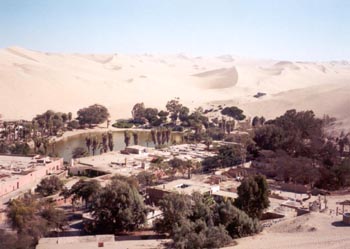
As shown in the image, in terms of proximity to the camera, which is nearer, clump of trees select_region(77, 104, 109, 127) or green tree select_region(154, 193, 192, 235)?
green tree select_region(154, 193, 192, 235)

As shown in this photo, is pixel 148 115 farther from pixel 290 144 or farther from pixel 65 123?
pixel 290 144

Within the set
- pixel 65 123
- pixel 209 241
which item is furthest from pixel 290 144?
pixel 65 123

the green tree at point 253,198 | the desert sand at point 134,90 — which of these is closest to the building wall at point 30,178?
the green tree at point 253,198

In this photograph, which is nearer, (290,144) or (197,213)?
(197,213)

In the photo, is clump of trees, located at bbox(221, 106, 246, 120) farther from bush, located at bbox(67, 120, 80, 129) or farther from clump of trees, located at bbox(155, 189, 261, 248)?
clump of trees, located at bbox(155, 189, 261, 248)

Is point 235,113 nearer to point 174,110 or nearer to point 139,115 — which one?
point 174,110

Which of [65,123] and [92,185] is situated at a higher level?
[65,123]

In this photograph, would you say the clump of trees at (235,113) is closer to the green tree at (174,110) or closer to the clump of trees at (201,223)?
the green tree at (174,110)

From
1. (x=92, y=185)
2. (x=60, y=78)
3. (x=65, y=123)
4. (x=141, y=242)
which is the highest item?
(x=60, y=78)

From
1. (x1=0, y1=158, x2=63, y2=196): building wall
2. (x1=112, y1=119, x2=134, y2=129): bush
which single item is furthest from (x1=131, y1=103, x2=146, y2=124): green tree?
(x1=0, y1=158, x2=63, y2=196): building wall
